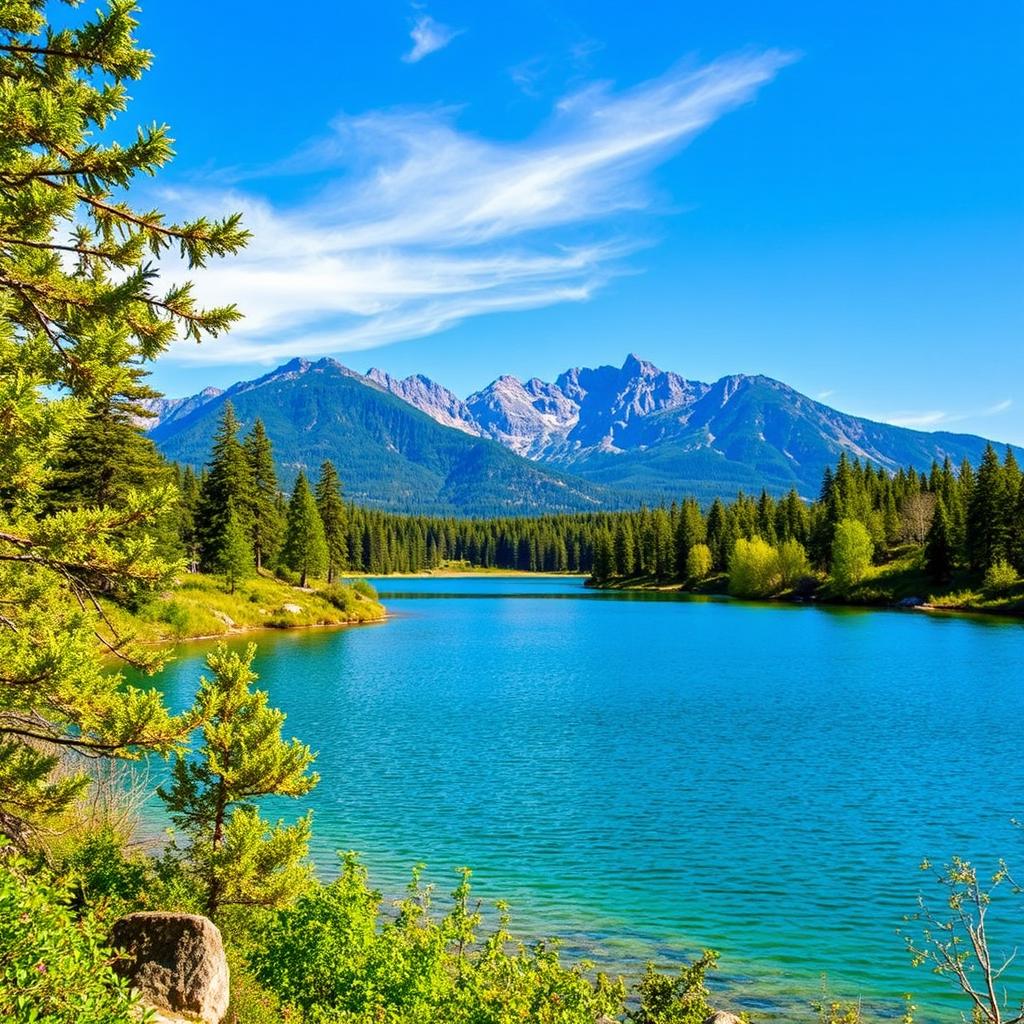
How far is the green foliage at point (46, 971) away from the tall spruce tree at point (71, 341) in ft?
5.94

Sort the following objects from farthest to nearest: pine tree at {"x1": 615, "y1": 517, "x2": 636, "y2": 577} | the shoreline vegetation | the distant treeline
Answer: pine tree at {"x1": 615, "y1": 517, "x2": 636, "y2": 577} → the distant treeline → the shoreline vegetation

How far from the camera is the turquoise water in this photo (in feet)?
57.1

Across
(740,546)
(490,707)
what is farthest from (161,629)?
(740,546)

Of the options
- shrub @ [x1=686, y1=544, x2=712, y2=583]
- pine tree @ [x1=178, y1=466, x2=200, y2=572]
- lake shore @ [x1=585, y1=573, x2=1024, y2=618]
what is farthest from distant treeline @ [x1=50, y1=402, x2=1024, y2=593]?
lake shore @ [x1=585, y1=573, x2=1024, y2=618]

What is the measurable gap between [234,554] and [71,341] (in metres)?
70.3

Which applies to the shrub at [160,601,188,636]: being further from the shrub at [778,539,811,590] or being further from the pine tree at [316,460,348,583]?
the shrub at [778,539,811,590]

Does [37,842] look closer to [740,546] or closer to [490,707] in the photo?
[490,707]

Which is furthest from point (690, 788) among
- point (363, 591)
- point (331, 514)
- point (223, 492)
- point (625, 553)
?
point (625, 553)

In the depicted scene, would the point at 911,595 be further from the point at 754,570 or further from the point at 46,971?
the point at 46,971

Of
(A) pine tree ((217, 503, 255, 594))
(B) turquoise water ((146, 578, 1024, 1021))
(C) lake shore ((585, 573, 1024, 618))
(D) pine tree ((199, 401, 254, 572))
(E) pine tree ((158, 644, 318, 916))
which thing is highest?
(D) pine tree ((199, 401, 254, 572))

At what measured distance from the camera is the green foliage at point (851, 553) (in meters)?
111

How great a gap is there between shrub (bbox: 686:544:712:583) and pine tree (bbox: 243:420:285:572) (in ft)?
274

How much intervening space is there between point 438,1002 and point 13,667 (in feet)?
21.9

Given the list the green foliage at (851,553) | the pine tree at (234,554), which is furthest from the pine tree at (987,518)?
the pine tree at (234,554)
